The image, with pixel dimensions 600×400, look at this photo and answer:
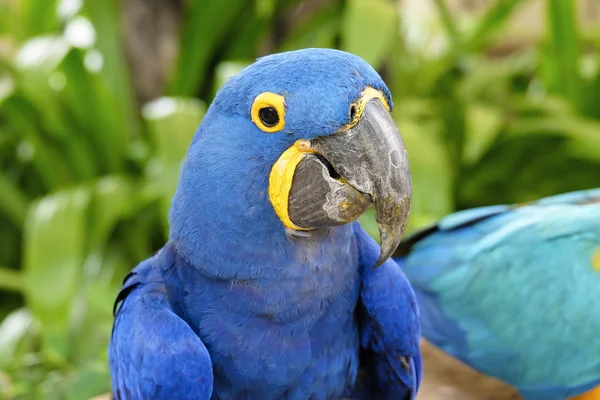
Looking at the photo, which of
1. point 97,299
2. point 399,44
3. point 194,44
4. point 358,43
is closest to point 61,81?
point 194,44

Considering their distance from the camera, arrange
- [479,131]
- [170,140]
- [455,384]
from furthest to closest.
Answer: [479,131], [170,140], [455,384]

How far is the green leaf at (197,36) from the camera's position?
5.85 ft

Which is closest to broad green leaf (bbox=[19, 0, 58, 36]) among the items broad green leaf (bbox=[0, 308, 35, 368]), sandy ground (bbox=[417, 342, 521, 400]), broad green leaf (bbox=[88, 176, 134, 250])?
broad green leaf (bbox=[88, 176, 134, 250])

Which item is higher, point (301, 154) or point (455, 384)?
point (301, 154)

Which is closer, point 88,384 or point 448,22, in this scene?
point 88,384

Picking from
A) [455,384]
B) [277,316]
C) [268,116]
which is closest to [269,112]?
[268,116]

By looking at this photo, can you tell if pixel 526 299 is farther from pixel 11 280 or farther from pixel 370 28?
pixel 11 280

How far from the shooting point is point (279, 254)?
2.05 feet

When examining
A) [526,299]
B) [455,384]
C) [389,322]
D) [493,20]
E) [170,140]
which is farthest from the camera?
[493,20]

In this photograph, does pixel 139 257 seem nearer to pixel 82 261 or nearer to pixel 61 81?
pixel 82 261

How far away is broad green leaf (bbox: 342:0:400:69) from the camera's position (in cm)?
159

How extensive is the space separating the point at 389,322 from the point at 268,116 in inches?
11.5

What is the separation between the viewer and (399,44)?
6.15 ft

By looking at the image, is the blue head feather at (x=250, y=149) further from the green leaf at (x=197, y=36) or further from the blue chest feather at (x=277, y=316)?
the green leaf at (x=197, y=36)
